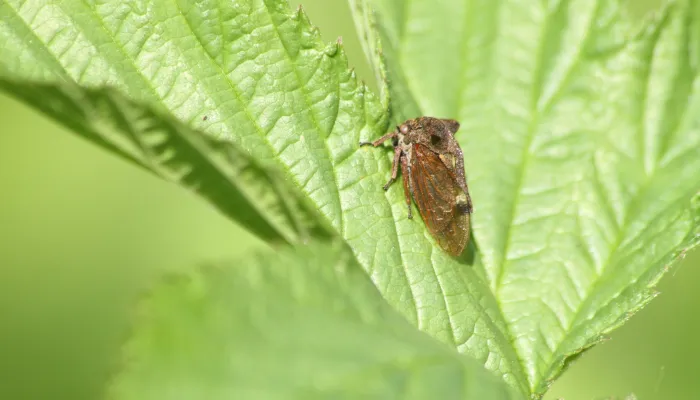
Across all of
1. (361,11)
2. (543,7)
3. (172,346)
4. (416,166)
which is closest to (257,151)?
(361,11)

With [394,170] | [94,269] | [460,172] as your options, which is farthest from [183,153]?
[94,269]

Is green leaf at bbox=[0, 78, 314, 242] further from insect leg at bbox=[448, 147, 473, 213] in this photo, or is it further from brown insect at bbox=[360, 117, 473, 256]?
insect leg at bbox=[448, 147, 473, 213]

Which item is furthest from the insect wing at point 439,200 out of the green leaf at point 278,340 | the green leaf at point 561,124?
the green leaf at point 278,340

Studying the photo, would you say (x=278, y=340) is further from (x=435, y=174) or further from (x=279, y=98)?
(x=435, y=174)

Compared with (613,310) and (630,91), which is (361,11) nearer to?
(630,91)

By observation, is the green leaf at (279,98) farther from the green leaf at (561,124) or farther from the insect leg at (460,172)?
the insect leg at (460,172)

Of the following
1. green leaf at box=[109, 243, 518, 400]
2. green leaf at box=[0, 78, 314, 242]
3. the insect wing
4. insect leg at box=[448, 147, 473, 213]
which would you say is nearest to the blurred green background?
the insect wing

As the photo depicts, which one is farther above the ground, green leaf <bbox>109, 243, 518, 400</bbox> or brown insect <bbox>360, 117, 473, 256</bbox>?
brown insect <bbox>360, 117, 473, 256</bbox>
